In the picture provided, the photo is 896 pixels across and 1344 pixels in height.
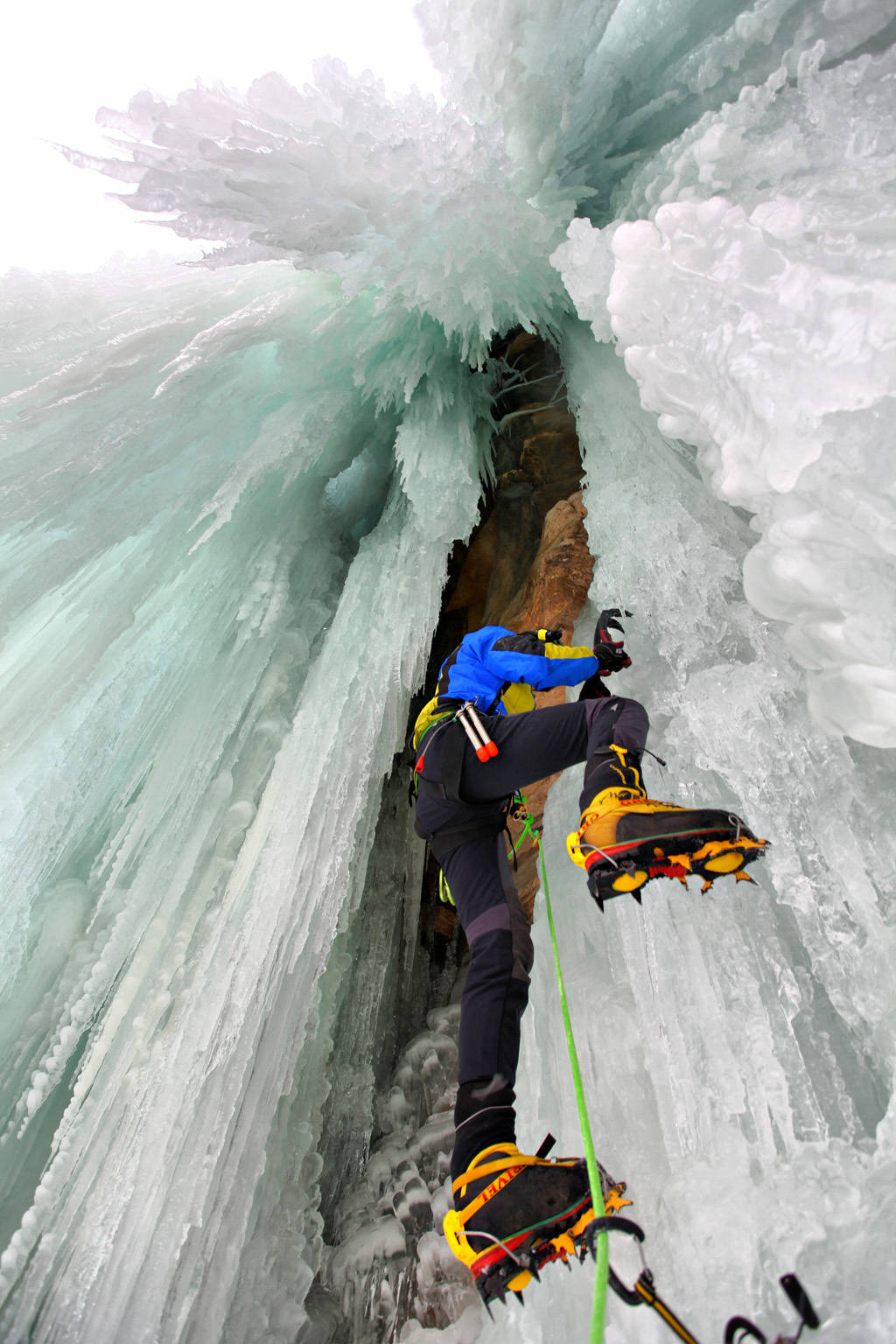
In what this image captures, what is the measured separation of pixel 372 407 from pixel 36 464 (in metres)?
1.77

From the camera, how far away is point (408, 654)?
9.97 ft

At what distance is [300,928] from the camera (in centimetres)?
236

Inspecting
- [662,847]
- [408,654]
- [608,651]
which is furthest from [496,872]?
[408,654]

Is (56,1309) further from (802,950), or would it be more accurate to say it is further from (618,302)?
(618,302)

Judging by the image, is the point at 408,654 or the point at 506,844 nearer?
the point at 506,844

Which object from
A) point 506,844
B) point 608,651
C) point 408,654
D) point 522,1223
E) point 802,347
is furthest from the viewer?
point 408,654

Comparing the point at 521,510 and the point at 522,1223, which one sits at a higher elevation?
the point at 522,1223

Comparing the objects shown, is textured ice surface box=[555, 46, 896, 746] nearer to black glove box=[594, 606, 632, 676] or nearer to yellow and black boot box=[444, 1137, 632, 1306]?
black glove box=[594, 606, 632, 676]

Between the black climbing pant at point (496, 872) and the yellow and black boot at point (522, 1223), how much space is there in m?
0.14

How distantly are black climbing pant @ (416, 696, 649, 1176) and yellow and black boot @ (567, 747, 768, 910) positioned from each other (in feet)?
0.57

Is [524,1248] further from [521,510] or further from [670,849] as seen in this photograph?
[521,510]

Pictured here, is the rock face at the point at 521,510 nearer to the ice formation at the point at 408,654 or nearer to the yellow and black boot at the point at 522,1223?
the ice formation at the point at 408,654

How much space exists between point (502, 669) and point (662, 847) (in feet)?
2.80

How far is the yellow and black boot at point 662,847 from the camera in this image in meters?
1.16
